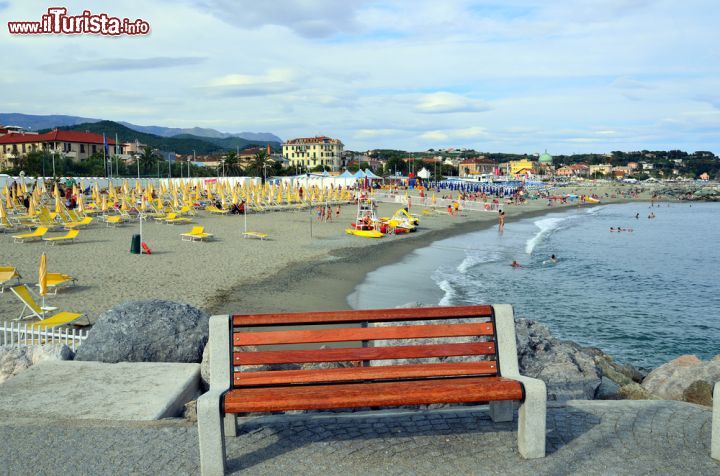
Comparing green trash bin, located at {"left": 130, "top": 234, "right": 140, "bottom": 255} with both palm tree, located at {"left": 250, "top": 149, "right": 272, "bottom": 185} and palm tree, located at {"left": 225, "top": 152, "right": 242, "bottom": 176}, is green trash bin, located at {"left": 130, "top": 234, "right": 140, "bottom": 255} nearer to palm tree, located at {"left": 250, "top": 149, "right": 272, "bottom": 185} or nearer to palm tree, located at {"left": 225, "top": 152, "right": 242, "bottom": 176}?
palm tree, located at {"left": 250, "top": 149, "right": 272, "bottom": 185}

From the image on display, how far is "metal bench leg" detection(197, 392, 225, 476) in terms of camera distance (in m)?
3.37

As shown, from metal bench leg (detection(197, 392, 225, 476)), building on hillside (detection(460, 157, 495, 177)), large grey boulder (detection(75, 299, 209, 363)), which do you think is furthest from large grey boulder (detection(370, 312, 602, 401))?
building on hillside (detection(460, 157, 495, 177))

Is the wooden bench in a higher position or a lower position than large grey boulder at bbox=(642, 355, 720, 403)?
higher

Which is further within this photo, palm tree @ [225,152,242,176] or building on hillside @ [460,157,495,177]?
building on hillside @ [460,157,495,177]

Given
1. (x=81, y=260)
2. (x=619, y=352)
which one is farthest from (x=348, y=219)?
(x=619, y=352)

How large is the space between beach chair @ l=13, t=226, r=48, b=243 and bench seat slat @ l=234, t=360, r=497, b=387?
57.6 feet

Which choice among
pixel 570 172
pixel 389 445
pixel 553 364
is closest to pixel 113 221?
pixel 553 364

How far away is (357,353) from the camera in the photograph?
389 cm

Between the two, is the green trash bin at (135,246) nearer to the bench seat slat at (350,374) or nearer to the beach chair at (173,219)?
the beach chair at (173,219)

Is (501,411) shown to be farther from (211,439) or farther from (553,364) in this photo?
(553,364)

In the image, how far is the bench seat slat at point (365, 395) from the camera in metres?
3.45

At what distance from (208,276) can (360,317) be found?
38.4 feet

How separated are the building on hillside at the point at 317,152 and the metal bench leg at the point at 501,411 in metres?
132

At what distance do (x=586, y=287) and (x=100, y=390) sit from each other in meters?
16.6
